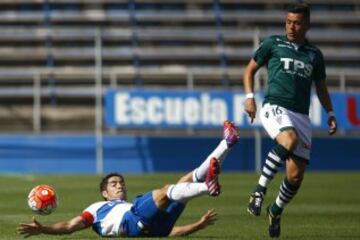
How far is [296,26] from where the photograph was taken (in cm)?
1009

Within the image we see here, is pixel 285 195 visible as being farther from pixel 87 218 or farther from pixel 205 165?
pixel 87 218

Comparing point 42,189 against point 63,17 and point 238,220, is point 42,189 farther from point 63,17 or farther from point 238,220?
point 63,17

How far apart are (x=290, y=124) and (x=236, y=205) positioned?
17.7 ft

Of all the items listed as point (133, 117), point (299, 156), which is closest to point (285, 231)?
point (299, 156)

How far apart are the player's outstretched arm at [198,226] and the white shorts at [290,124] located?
941 mm

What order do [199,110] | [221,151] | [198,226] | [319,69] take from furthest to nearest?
[199,110], [319,69], [198,226], [221,151]

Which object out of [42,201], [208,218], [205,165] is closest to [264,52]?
[205,165]

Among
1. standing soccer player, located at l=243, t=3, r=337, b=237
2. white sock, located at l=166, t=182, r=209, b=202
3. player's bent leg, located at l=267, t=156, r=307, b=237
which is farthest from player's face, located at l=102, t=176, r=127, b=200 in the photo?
player's bent leg, located at l=267, t=156, r=307, b=237

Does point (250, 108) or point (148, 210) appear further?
point (250, 108)

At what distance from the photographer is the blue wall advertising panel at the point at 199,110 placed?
25234 millimetres

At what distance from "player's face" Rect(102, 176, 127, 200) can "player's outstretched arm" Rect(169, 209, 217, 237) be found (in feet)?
1.89

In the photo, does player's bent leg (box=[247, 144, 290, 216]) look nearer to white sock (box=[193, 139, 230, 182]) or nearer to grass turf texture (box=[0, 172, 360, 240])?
grass turf texture (box=[0, 172, 360, 240])

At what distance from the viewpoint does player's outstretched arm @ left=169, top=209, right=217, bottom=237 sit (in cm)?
952

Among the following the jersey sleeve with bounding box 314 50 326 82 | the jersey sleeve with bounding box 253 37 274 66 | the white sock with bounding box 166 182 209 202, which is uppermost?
the jersey sleeve with bounding box 253 37 274 66
